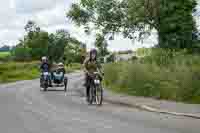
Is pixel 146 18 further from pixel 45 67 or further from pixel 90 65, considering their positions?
pixel 90 65

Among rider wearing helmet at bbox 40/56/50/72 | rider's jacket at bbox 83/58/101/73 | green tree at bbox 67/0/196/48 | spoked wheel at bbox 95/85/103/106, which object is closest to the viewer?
spoked wheel at bbox 95/85/103/106

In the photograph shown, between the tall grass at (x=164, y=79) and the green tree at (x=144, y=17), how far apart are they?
20.0 meters

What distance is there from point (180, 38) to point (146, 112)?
3354 centimetres

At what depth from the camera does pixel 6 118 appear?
15062mm

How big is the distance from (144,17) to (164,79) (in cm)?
2705

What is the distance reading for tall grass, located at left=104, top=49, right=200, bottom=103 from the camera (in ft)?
61.7

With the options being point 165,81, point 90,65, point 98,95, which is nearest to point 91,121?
point 98,95

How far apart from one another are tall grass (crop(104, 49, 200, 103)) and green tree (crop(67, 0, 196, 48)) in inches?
789

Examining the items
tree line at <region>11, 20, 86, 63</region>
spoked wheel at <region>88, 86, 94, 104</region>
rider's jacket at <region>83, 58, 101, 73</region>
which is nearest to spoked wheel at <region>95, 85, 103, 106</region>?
spoked wheel at <region>88, 86, 94, 104</region>

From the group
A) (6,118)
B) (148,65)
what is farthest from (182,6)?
(6,118)

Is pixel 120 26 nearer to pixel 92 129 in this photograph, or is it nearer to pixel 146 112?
pixel 146 112

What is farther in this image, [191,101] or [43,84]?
[43,84]

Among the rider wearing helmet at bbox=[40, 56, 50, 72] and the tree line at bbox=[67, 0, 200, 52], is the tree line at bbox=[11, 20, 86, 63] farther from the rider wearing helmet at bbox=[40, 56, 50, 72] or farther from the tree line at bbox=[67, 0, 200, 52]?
the rider wearing helmet at bbox=[40, 56, 50, 72]

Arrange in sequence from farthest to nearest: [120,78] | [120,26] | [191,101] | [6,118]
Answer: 1. [120,26]
2. [120,78]
3. [191,101]
4. [6,118]
